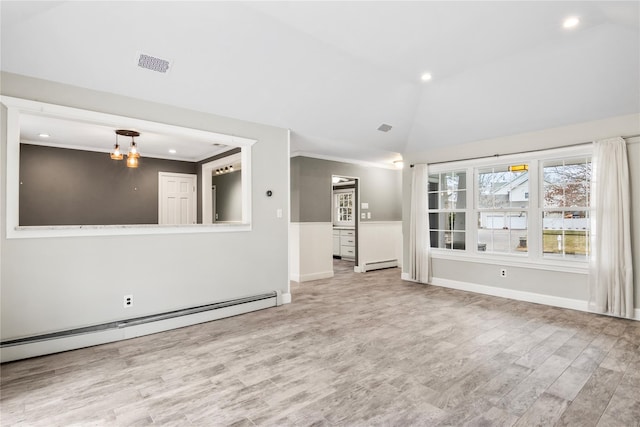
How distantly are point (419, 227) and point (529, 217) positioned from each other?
1.69m

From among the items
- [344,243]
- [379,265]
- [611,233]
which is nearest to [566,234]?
[611,233]

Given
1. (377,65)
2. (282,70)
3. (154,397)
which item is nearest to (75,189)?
(282,70)

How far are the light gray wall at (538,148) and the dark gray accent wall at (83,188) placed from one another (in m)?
5.17

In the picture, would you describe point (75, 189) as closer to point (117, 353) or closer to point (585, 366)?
point (117, 353)

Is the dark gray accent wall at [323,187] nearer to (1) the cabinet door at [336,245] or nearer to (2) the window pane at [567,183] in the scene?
(1) the cabinet door at [336,245]

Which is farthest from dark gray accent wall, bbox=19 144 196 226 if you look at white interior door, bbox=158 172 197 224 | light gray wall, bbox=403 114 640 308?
light gray wall, bbox=403 114 640 308

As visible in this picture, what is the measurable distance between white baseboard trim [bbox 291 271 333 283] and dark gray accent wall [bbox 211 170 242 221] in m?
1.93

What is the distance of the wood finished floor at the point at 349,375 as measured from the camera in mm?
2023

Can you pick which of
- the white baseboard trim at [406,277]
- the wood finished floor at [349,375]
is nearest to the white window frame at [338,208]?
the white baseboard trim at [406,277]

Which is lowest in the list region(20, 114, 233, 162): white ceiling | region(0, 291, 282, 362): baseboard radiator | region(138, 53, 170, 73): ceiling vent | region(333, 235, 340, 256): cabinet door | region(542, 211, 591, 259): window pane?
region(0, 291, 282, 362): baseboard radiator

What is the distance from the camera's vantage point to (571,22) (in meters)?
3.10

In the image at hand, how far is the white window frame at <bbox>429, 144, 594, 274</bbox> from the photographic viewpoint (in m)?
4.39

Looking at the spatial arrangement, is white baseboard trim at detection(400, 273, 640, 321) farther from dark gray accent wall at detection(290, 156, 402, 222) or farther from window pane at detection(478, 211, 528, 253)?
dark gray accent wall at detection(290, 156, 402, 222)

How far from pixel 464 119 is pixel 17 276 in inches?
220
